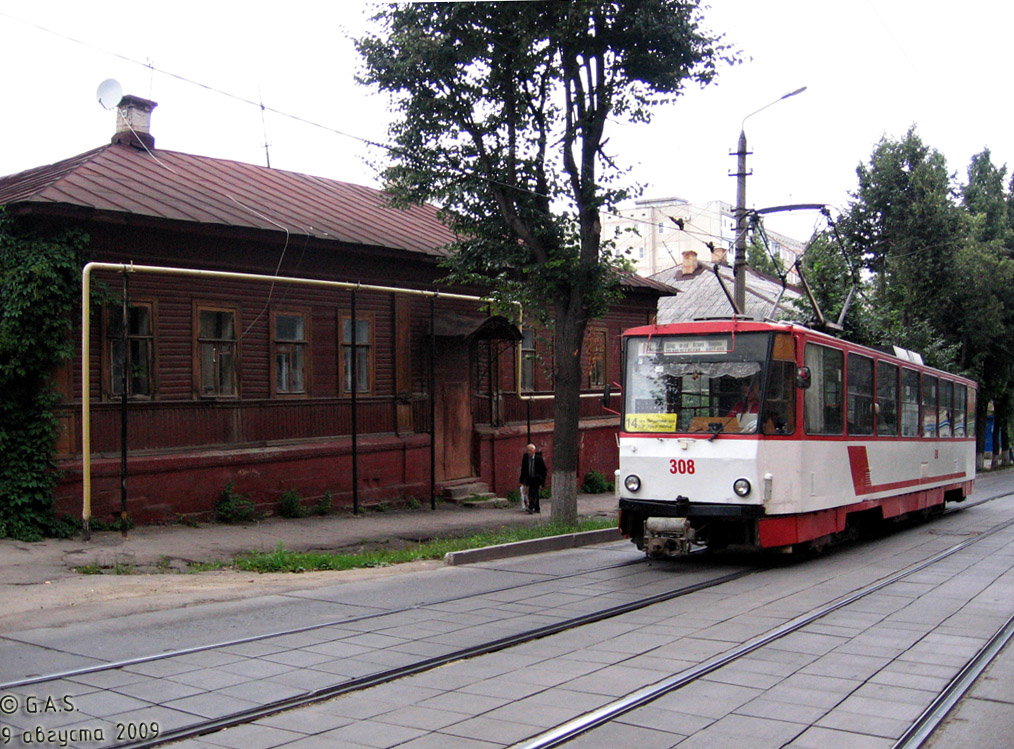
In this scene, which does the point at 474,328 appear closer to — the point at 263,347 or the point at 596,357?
the point at 263,347

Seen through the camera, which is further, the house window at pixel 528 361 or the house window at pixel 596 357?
the house window at pixel 596 357

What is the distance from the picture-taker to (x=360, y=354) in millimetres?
20266

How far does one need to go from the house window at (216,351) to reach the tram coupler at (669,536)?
29.6 ft

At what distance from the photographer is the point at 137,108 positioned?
61.6 ft

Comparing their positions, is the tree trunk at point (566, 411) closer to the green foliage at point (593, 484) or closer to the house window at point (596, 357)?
the green foliage at point (593, 484)

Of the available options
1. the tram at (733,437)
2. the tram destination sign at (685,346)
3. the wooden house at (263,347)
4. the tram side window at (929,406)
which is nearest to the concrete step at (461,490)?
the wooden house at (263,347)

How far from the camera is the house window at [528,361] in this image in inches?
996

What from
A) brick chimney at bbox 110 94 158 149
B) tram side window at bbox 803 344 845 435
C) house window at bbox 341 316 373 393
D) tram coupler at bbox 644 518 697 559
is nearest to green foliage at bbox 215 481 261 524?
house window at bbox 341 316 373 393

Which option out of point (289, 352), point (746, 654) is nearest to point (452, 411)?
point (289, 352)

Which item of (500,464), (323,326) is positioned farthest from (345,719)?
(500,464)

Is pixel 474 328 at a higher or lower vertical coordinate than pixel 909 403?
higher

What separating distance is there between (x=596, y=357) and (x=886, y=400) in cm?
1268

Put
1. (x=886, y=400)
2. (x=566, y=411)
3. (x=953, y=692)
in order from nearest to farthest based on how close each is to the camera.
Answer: (x=953, y=692), (x=886, y=400), (x=566, y=411)

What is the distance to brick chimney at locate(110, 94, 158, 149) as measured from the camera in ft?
61.1
